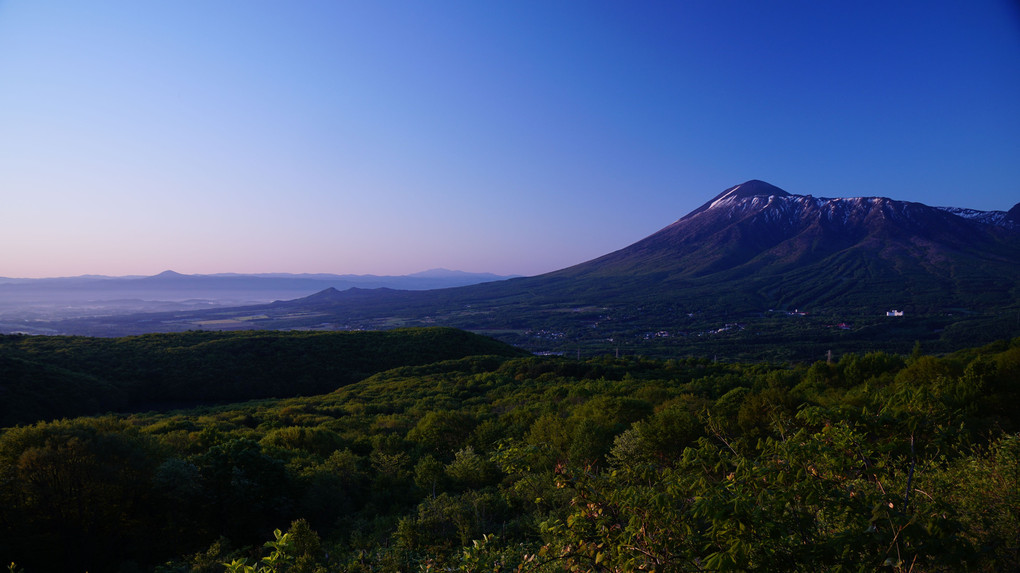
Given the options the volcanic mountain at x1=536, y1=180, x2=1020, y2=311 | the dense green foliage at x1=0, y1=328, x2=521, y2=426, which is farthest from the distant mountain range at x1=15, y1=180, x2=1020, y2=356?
the dense green foliage at x1=0, y1=328, x2=521, y2=426

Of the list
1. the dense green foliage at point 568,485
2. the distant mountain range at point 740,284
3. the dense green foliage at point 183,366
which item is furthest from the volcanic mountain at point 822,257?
the dense green foliage at point 568,485

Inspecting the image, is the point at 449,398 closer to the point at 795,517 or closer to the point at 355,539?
the point at 355,539

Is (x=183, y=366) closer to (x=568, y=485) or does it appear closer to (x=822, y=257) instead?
(x=568, y=485)

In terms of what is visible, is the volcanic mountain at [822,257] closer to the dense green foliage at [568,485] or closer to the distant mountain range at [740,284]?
the distant mountain range at [740,284]

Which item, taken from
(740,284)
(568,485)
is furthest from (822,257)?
(568,485)

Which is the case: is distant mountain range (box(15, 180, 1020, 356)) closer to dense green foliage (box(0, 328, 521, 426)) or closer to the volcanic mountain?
the volcanic mountain

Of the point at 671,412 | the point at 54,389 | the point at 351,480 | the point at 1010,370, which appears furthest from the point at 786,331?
the point at 54,389
